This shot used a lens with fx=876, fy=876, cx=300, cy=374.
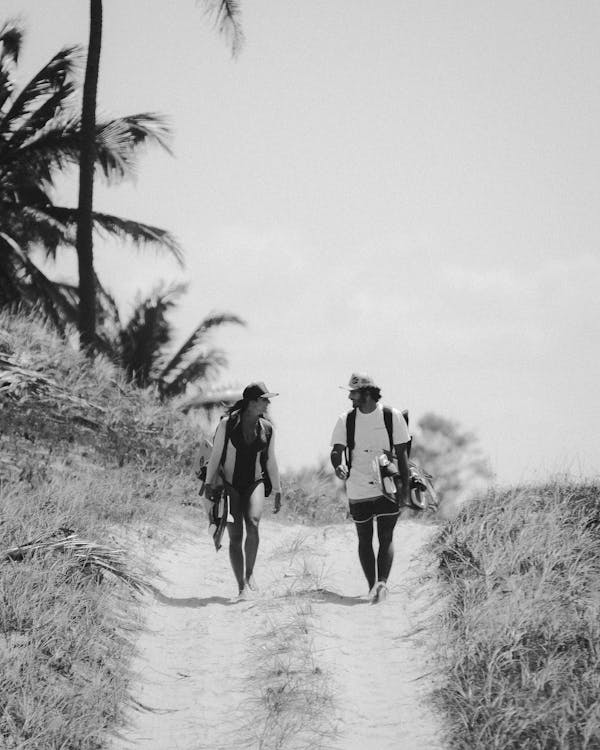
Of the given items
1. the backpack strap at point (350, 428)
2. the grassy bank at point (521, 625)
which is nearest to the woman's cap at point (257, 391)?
the backpack strap at point (350, 428)

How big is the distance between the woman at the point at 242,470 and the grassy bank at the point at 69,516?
1.10 meters

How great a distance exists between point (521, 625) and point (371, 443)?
88.5 inches

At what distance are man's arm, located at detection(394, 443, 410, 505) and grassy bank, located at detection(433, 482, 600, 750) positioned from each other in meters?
0.74

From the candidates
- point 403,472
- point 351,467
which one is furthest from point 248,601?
A: point 403,472

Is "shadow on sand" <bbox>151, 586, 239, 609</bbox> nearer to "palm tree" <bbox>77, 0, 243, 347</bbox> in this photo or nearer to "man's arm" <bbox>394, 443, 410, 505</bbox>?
"man's arm" <bbox>394, 443, 410, 505</bbox>

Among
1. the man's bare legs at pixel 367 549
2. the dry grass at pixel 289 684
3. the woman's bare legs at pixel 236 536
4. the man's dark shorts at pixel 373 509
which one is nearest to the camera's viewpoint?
the dry grass at pixel 289 684

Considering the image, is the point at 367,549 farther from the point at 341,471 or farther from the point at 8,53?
the point at 8,53

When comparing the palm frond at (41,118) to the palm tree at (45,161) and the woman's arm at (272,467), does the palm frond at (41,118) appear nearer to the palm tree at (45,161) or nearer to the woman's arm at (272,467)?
the palm tree at (45,161)

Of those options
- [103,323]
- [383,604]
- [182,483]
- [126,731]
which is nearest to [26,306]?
[103,323]

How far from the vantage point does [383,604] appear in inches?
306

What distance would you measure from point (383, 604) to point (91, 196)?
41.1ft

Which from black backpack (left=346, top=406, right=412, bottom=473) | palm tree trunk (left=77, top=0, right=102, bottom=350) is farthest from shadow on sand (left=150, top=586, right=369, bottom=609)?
palm tree trunk (left=77, top=0, right=102, bottom=350)

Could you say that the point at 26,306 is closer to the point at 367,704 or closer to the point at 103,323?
the point at 103,323

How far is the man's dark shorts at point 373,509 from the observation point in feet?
25.6
